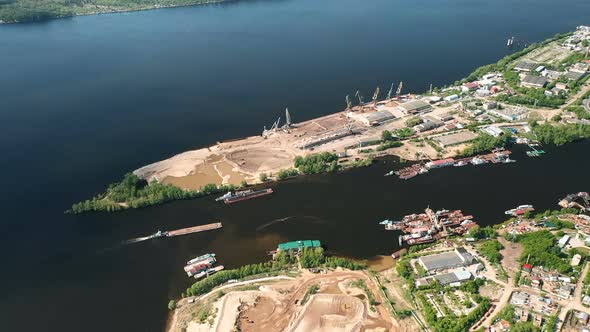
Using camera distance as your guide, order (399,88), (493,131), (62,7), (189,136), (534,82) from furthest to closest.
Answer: (62,7) < (534,82) < (399,88) < (189,136) < (493,131)

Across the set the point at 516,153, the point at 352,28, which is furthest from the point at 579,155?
the point at 352,28

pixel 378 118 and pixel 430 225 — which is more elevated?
pixel 378 118

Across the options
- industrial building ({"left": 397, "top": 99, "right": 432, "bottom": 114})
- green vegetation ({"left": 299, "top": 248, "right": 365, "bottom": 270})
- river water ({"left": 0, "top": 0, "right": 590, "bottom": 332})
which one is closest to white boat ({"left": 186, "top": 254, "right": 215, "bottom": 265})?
river water ({"left": 0, "top": 0, "right": 590, "bottom": 332})

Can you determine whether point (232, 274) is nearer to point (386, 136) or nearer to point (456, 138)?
point (386, 136)

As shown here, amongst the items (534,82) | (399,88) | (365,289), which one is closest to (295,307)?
(365,289)

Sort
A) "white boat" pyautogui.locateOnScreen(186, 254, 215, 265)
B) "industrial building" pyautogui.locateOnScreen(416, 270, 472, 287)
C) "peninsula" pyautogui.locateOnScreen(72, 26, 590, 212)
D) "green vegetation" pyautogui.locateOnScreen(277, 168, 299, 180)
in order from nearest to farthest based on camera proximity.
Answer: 1. "industrial building" pyautogui.locateOnScreen(416, 270, 472, 287)
2. "white boat" pyautogui.locateOnScreen(186, 254, 215, 265)
3. "green vegetation" pyautogui.locateOnScreen(277, 168, 299, 180)
4. "peninsula" pyautogui.locateOnScreen(72, 26, 590, 212)

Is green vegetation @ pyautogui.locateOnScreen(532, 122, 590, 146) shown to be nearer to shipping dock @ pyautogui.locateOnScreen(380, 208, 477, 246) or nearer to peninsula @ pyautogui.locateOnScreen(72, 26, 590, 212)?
peninsula @ pyautogui.locateOnScreen(72, 26, 590, 212)

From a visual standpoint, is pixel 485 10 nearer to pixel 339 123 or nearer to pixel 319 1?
pixel 319 1
